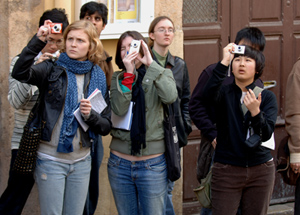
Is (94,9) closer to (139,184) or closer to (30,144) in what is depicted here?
(30,144)

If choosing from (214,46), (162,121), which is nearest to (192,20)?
(214,46)

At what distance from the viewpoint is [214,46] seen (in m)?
5.85

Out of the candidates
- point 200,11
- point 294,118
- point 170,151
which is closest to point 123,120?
point 170,151

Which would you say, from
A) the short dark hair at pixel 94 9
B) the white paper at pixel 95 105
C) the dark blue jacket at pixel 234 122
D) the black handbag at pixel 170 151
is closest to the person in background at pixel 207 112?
the dark blue jacket at pixel 234 122

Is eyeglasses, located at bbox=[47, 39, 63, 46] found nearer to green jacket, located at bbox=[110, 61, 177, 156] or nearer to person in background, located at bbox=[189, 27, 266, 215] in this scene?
green jacket, located at bbox=[110, 61, 177, 156]

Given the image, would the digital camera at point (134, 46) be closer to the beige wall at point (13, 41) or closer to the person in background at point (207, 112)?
the person in background at point (207, 112)

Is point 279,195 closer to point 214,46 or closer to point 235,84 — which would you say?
point 214,46

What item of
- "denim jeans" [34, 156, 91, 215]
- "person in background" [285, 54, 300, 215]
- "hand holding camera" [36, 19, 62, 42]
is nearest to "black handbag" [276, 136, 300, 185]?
"person in background" [285, 54, 300, 215]

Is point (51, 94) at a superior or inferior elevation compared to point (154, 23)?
inferior

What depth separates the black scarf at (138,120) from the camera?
3.90m

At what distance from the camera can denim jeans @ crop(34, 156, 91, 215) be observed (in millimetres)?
3719

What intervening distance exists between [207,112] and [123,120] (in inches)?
34.9

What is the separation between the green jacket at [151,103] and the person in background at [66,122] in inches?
5.2

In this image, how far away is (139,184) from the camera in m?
3.96
